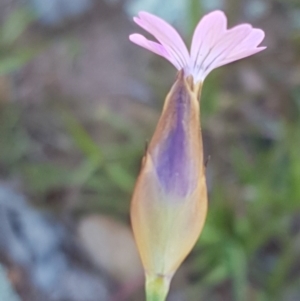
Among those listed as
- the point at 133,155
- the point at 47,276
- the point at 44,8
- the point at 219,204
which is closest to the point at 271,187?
the point at 219,204

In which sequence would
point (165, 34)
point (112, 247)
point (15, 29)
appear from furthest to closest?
point (15, 29) < point (112, 247) < point (165, 34)

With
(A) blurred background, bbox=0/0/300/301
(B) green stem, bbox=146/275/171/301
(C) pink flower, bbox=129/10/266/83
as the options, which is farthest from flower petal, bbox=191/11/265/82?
(A) blurred background, bbox=0/0/300/301

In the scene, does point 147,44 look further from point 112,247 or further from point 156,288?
point 112,247

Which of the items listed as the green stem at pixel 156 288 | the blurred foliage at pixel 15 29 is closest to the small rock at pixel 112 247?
the blurred foliage at pixel 15 29

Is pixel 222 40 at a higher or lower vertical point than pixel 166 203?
higher

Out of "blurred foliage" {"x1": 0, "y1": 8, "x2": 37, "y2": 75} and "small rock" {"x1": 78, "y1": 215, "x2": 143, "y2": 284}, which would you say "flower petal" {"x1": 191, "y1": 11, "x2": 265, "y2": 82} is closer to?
"small rock" {"x1": 78, "y1": 215, "x2": 143, "y2": 284}

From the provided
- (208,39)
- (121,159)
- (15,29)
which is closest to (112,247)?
(121,159)

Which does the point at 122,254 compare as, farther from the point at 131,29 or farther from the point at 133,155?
the point at 131,29
